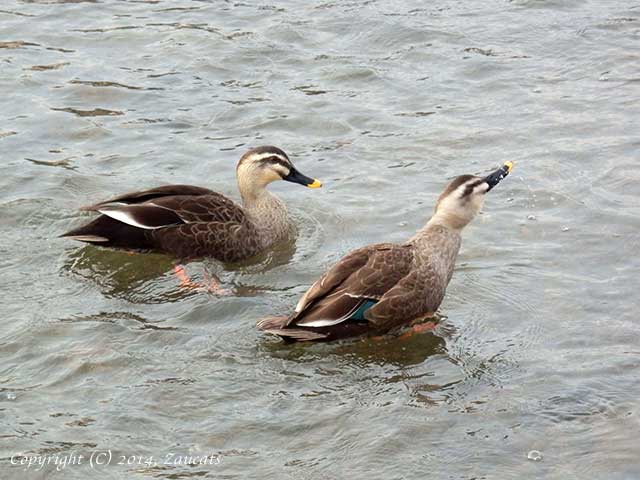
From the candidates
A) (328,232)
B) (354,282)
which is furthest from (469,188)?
(328,232)

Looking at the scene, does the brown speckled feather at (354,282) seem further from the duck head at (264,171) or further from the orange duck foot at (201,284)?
the duck head at (264,171)

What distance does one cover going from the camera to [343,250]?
33.4 ft

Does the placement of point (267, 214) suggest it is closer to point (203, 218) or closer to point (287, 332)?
point (203, 218)

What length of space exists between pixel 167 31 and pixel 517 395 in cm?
867

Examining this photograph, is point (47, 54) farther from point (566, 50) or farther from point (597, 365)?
point (597, 365)

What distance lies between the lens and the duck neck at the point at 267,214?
10570mm

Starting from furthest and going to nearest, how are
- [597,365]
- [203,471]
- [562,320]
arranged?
[562,320] → [597,365] → [203,471]

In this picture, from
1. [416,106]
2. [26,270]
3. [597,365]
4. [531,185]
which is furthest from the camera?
[416,106]

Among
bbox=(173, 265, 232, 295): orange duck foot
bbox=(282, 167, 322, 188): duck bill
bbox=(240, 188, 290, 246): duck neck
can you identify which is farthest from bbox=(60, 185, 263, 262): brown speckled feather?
bbox=(282, 167, 322, 188): duck bill

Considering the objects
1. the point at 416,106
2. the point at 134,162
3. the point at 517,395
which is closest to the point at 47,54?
the point at 134,162

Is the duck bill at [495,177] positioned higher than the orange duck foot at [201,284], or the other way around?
the duck bill at [495,177]

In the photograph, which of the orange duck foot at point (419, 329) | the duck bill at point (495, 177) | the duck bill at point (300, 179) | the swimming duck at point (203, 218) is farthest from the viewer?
the duck bill at point (300, 179)

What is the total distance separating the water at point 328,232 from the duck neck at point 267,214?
0.24 meters

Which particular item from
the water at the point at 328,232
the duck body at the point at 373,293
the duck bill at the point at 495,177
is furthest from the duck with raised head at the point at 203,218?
the duck bill at the point at 495,177
